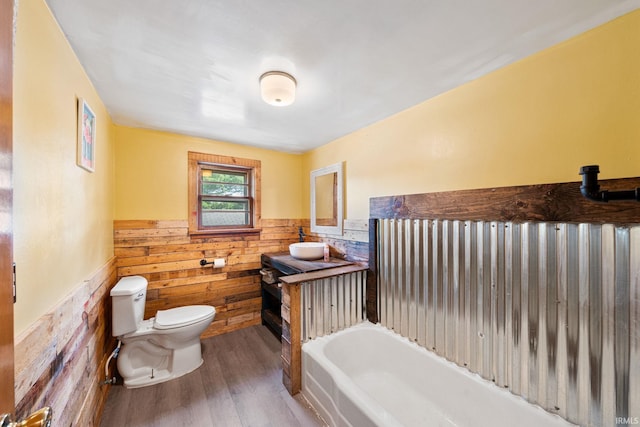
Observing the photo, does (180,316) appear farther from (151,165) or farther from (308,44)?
(308,44)

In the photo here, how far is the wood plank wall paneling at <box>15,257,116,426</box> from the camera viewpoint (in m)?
0.85

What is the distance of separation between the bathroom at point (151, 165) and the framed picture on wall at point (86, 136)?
7 cm

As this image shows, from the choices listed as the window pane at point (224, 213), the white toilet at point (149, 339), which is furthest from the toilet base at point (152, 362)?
the window pane at point (224, 213)

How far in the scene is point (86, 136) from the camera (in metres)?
1.52

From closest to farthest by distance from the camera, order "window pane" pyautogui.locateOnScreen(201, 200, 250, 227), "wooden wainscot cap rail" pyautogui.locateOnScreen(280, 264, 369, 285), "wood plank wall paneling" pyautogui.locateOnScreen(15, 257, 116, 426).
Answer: "wood plank wall paneling" pyautogui.locateOnScreen(15, 257, 116, 426)
"wooden wainscot cap rail" pyautogui.locateOnScreen(280, 264, 369, 285)
"window pane" pyautogui.locateOnScreen(201, 200, 250, 227)

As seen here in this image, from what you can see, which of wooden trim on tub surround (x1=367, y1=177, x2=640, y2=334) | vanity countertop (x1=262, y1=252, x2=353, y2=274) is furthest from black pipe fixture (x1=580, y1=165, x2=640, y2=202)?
vanity countertop (x1=262, y1=252, x2=353, y2=274)

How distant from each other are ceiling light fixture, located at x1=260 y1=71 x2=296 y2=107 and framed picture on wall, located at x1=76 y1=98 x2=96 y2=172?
1.09 metres

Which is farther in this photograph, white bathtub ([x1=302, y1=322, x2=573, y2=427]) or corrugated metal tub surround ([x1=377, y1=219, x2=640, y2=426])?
white bathtub ([x1=302, y1=322, x2=573, y2=427])

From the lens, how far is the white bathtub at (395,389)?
1.28 metres

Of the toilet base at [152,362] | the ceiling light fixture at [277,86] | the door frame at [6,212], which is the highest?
the ceiling light fixture at [277,86]

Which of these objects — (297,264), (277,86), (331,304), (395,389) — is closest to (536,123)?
(277,86)

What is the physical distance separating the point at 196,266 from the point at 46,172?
1.86m

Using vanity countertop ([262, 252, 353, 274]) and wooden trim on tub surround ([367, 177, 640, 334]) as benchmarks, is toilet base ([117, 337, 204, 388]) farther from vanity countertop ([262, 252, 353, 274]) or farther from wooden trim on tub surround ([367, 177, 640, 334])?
wooden trim on tub surround ([367, 177, 640, 334])

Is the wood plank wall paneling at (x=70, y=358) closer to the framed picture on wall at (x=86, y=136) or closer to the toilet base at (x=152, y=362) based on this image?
the toilet base at (x=152, y=362)
